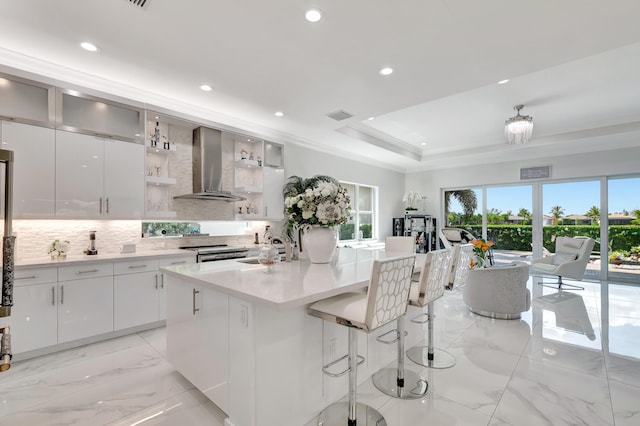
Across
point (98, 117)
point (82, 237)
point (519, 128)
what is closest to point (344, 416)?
point (82, 237)

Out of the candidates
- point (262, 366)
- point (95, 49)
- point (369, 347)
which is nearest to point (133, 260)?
point (95, 49)

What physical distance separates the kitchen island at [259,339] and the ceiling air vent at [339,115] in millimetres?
2584

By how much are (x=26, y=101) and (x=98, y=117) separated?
575mm

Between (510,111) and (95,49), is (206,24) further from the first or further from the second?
(510,111)

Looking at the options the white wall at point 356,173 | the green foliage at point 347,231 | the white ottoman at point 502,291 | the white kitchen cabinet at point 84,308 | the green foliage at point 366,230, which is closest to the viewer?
the white kitchen cabinet at point 84,308

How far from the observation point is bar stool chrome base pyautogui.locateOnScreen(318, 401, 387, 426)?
6.17 ft

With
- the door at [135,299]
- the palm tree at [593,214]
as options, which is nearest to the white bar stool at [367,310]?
the door at [135,299]

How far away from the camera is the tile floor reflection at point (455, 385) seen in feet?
6.42

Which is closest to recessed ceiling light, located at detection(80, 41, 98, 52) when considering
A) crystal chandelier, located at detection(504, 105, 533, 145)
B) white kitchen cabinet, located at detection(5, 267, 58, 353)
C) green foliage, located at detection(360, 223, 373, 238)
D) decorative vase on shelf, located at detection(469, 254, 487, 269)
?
white kitchen cabinet, located at detection(5, 267, 58, 353)

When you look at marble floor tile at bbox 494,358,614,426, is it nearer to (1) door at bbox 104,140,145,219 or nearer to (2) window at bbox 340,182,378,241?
(1) door at bbox 104,140,145,219

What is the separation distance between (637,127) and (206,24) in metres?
6.70

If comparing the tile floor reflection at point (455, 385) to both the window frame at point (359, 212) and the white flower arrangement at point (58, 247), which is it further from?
the window frame at point (359, 212)

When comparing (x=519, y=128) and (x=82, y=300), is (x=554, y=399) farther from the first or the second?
(x=82, y=300)

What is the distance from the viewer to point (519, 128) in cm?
433
